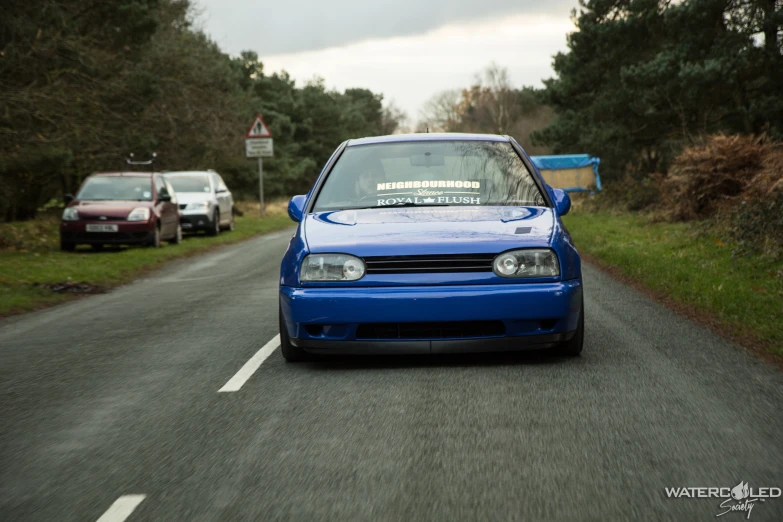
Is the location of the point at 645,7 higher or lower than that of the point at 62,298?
higher

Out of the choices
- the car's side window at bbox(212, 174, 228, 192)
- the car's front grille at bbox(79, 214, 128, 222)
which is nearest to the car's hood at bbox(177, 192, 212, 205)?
the car's side window at bbox(212, 174, 228, 192)

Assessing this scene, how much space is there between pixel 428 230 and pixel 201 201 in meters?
18.3

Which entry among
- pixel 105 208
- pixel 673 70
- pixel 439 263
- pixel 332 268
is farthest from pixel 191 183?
pixel 439 263

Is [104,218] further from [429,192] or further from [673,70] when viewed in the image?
[673,70]

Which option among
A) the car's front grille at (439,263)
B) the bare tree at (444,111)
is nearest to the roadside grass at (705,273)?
the car's front grille at (439,263)

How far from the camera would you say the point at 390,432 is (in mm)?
4602

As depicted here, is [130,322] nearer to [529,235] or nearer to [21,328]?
[21,328]

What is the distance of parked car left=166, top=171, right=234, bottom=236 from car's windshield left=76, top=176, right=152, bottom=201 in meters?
3.58

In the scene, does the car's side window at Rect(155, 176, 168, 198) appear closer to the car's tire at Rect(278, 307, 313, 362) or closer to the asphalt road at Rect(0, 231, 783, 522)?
the asphalt road at Rect(0, 231, 783, 522)

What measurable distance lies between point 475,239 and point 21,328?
18.4 ft

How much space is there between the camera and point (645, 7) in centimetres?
2333

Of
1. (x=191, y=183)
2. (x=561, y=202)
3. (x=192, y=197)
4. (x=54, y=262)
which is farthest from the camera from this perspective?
(x=191, y=183)

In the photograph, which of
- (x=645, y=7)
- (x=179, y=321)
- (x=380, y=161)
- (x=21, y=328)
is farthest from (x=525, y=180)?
(x=645, y=7)

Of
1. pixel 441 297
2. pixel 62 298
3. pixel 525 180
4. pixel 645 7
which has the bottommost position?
pixel 62 298
